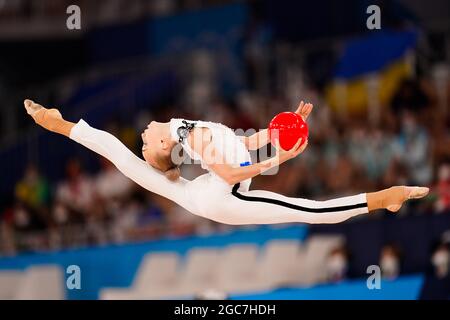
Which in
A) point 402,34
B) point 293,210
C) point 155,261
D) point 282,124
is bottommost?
point 155,261

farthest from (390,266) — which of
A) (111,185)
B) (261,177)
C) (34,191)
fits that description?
(34,191)

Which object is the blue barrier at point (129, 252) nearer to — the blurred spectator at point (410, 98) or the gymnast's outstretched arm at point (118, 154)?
the blurred spectator at point (410, 98)

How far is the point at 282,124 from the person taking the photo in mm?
7797

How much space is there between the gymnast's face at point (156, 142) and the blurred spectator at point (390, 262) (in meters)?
5.09

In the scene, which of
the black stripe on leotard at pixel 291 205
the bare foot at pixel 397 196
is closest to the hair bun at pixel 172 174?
the black stripe on leotard at pixel 291 205

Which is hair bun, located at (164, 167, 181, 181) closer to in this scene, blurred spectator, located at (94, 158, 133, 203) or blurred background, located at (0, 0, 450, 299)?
blurred background, located at (0, 0, 450, 299)

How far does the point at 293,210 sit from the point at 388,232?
5171 mm

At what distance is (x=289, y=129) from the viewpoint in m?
7.79

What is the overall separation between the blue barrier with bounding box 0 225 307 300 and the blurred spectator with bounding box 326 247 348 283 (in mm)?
913

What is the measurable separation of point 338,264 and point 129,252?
109 inches

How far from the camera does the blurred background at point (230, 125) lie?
1379 cm

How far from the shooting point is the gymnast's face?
8.55m
